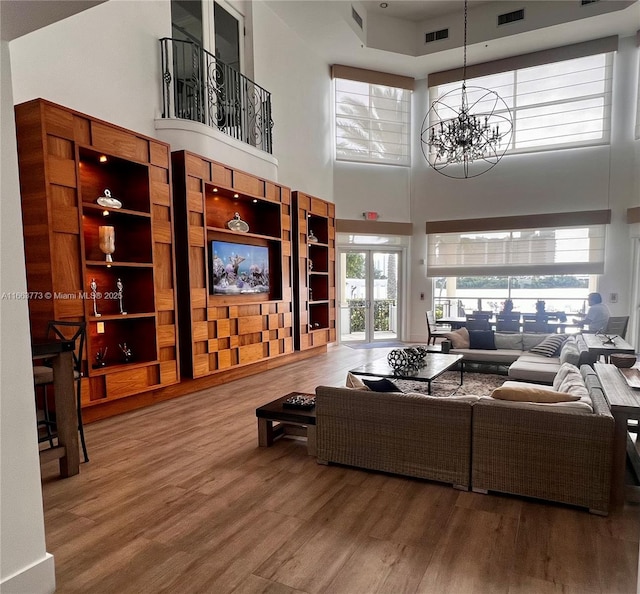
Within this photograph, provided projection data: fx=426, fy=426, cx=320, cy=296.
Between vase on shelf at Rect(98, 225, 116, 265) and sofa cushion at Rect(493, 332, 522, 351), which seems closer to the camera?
vase on shelf at Rect(98, 225, 116, 265)

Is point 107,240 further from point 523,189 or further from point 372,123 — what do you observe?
point 523,189

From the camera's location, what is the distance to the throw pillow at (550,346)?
5.61 meters

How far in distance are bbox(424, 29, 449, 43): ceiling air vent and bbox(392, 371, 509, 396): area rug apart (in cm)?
685

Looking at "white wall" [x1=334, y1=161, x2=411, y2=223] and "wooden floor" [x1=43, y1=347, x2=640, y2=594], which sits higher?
"white wall" [x1=334, y1=161, x2=411, y2=223]

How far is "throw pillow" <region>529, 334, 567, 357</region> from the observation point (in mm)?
5609

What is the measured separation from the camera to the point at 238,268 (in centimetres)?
614

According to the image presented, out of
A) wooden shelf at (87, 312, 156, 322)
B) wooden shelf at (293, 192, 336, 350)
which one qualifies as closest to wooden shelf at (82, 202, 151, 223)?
wooden shelf at (87, 312, 156, 322)

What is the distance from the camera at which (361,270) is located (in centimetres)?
988

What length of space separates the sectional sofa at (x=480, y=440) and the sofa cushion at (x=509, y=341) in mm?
3213

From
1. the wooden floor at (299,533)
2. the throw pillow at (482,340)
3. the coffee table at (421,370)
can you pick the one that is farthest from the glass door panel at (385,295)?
the wooden floor at (299,533)

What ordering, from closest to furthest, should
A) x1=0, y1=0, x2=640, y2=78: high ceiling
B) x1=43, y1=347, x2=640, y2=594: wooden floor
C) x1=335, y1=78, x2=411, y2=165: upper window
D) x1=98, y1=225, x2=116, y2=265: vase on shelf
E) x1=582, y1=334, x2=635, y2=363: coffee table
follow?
1. x1=43, y1=347, x2=640, y2=594: wooden floor
2. x1=98, y1=225, x2=116, y2=265: vase on shelf
3. x1=582, y1=334, x2=635, y2=363: coffee table
4. x1=0, y1=0, x2=640, y2=78: high ceiling
5. x1=335, y1=78, x2=411, y2=165: upper window

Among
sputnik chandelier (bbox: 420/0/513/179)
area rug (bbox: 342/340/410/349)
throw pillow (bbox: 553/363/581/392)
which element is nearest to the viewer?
throw pillow (bbox: 553/363/581/392)

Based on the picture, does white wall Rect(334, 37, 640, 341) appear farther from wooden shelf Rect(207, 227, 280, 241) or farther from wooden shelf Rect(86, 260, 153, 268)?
wooden shelf Rect(86, 260, 153, 268)

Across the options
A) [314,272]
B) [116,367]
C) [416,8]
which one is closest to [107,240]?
[116,367]
